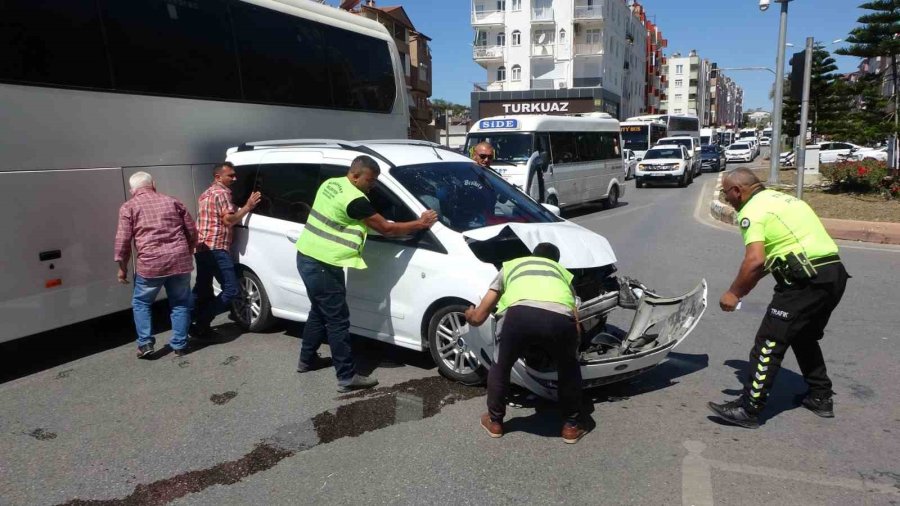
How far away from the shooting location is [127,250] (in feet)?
18.8

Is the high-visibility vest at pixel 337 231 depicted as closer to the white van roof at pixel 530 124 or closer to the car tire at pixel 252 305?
the car tire at pixel 252 305

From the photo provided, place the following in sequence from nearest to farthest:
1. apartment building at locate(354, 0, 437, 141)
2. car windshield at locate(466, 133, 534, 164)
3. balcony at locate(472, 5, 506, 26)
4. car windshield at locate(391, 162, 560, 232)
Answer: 1. car windshield at locate(391, 162, 560, 232)
2. car windshield at locate(466, 133, 534, 164)
3. apartment building at locate(354, 0, 437, 141)
4. balcony at locate(472, 5, 506, 26)

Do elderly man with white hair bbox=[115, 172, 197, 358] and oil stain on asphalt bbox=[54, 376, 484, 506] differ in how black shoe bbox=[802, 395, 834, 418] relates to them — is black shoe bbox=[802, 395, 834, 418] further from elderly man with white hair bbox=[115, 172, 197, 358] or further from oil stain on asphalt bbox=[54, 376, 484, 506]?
elderly man with white hair bbox=[115, 172, 197, 358]

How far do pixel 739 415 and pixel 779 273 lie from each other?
0.96 meters

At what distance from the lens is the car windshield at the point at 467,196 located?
545cm

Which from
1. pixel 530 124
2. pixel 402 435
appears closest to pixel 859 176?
pixel 530 124

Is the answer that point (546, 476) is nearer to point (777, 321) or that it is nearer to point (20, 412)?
point (777, 321)

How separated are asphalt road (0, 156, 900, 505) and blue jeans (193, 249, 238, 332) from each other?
1.23ft

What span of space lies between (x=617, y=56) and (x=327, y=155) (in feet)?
210

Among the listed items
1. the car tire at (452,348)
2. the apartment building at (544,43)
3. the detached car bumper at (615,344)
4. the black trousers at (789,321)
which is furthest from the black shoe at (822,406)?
the apartment building at (544,43)

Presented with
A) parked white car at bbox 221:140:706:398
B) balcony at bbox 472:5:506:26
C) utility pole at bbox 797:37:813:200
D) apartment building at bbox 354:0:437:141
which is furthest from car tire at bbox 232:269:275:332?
balcony at bbox 472:5:506:26

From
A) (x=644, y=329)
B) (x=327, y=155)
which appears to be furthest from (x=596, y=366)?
(x=327, y=155)

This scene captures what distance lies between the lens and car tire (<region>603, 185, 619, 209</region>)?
61.6ft

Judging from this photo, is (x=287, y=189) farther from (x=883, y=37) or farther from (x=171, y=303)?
(x=883, y=37)
